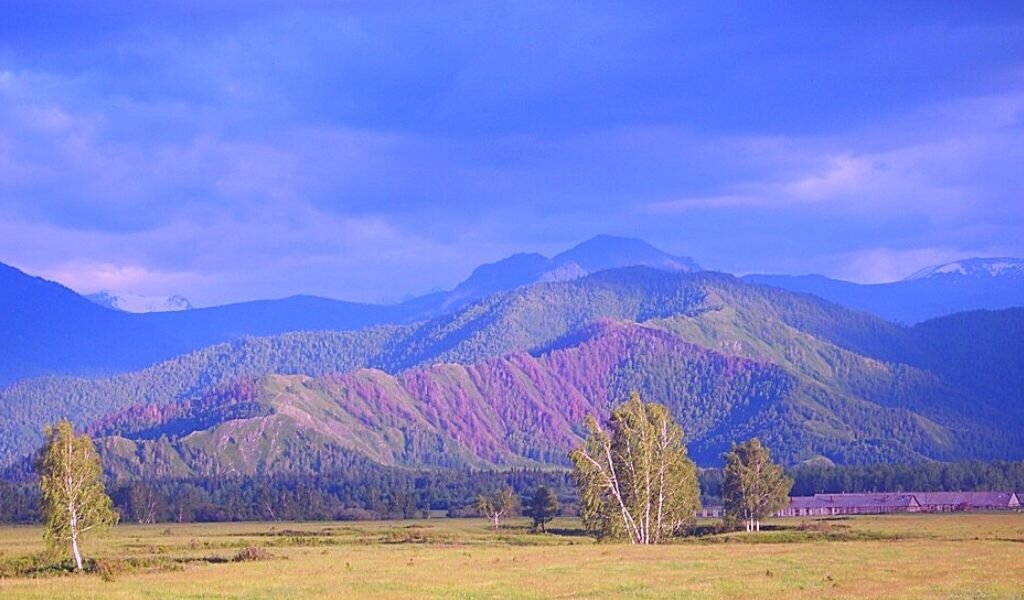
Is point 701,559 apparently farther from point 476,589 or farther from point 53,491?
point 53,491

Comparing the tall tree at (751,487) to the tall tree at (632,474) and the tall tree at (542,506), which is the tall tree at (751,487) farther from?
the tall tree at (632,474)

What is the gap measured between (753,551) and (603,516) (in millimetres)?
28490

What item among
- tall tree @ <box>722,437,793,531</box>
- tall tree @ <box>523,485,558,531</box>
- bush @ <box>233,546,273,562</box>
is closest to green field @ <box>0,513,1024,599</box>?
bush @ <box>233,546,273,562</box>

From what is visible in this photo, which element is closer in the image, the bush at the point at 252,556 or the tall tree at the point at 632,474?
the bush at the point at 252,556

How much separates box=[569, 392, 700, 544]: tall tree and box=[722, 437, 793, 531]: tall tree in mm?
34387

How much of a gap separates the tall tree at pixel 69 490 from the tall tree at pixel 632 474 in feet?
147

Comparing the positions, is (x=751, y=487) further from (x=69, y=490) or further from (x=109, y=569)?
(x=109, y=569)

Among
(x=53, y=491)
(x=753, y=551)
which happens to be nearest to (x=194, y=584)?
(x=53, y=491)


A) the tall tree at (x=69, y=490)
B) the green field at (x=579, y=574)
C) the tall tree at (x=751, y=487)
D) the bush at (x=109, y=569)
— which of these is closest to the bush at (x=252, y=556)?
the green field at (x=579, y=574)

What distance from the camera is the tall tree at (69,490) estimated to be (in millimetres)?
88438

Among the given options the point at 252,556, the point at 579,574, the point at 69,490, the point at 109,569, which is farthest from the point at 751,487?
the point at 109,569

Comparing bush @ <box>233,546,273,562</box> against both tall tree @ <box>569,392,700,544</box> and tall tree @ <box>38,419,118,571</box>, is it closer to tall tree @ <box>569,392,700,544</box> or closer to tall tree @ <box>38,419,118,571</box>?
tall tree @ <box>38,419,118,571</box>

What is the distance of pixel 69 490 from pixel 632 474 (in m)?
53.9

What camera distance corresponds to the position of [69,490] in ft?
293
